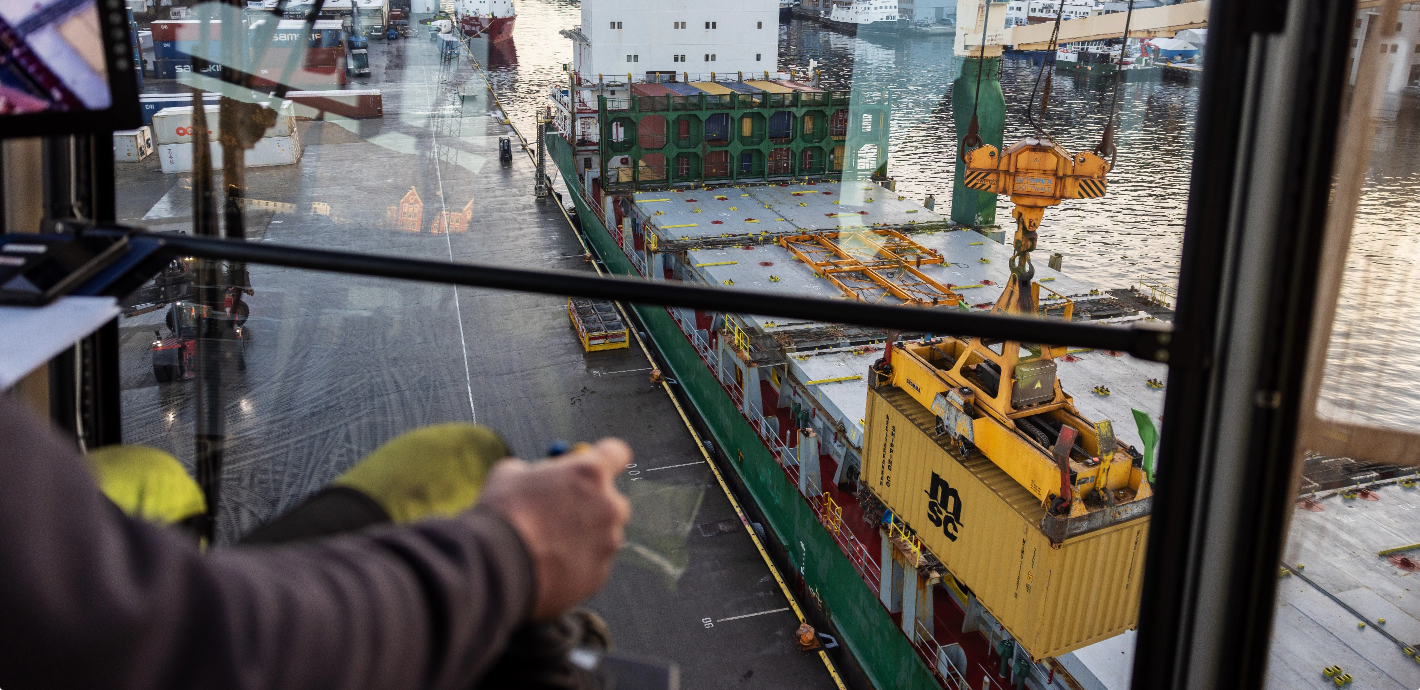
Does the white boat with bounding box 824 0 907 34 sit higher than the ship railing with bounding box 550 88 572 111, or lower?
higher

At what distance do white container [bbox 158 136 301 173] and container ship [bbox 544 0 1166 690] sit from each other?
35.6 feet

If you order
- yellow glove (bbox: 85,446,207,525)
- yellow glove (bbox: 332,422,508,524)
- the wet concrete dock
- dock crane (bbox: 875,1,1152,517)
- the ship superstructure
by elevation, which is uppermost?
the ship superstructure

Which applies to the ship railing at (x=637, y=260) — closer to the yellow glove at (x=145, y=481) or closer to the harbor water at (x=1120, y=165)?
the harbor water at (x=1120, y=165)

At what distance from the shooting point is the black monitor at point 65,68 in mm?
1866

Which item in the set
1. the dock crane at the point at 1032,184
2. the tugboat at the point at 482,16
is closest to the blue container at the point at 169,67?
the tugboat at the point at 482,16

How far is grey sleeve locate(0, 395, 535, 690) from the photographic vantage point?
2.73 ft

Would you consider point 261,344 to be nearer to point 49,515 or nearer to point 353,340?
point 353,340

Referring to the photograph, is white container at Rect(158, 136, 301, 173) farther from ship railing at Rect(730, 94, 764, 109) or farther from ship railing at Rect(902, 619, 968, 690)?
ship railing at Rect(902, 619, 968, 690)

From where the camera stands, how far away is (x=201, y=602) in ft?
2.90

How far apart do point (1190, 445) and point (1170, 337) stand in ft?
0.66

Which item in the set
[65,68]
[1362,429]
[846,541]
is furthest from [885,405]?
[65,68]

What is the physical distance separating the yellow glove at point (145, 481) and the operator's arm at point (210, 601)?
83 cm

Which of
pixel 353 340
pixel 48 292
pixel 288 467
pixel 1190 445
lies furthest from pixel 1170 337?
pixel 353 340

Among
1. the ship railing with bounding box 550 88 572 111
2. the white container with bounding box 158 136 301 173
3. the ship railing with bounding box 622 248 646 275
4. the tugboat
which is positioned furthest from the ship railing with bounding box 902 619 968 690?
the tugboat
